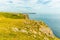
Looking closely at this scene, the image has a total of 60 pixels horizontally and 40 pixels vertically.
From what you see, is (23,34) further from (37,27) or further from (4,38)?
(37,27)

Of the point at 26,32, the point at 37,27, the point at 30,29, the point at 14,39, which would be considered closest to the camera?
the point at 14,39

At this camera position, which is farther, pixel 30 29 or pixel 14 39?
pixel 30 29

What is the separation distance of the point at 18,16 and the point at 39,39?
33910 mm

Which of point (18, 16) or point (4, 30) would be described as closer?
point (4, 30)

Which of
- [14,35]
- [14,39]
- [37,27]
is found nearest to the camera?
[14,39]

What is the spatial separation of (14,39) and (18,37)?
1.63 m

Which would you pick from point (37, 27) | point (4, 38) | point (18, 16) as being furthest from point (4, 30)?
point (18, 16)

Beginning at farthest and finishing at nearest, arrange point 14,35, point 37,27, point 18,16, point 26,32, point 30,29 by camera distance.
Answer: point 18,16
point 37,27
point 30,29
point 26,32
point 14,35

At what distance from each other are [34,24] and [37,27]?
131 cm

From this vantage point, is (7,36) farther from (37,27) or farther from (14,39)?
(37,27)

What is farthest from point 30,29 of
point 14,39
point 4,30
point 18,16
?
point 18,16

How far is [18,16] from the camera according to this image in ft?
211

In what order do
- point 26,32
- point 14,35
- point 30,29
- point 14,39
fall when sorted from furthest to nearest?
point 30,29 < point 26,32 < point 14,35 < point 14,39

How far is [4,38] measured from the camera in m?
27.5
